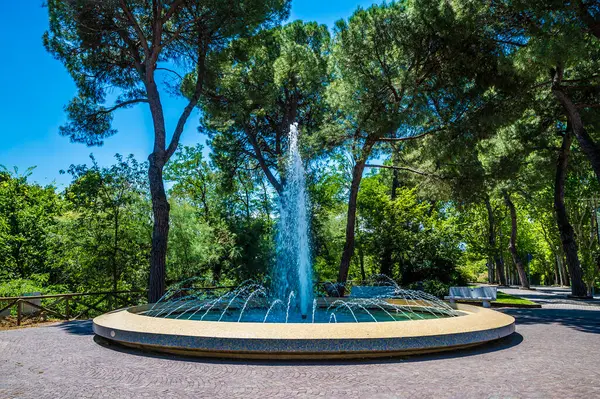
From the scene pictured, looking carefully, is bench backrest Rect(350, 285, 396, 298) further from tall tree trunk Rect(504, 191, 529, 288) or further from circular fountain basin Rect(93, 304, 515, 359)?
tall tree trunk Rect(504, 191, 529, 288)

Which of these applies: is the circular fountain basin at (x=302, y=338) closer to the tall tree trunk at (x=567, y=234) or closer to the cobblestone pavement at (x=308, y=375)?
the cobblestone pavement at (x=308, y=375)

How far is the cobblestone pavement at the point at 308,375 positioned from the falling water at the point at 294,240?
179 inches

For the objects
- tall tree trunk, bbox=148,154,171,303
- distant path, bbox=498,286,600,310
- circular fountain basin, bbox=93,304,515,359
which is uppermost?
tall tree trunk, bbox=148,154,171,303

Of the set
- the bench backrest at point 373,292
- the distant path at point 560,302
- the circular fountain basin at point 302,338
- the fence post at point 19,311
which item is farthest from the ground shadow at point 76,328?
the distant path at point 560,302

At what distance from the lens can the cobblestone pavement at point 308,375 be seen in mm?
3820

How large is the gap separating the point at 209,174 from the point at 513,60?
17328mm

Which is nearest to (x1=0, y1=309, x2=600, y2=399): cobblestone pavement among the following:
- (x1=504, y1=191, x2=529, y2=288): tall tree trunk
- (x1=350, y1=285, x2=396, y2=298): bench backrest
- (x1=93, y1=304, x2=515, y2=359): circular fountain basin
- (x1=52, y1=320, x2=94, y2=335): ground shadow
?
(x1=93, y1=304, x2=515, y2=359): circular fountain basin

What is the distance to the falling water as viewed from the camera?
10.3 m

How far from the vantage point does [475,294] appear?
12633 mm

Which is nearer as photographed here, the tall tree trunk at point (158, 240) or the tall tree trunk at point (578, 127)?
the tall tree trunk at point (158, 240)

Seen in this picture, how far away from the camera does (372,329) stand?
209 inches

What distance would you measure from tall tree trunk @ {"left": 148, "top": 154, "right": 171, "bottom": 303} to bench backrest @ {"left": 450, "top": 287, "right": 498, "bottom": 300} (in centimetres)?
893

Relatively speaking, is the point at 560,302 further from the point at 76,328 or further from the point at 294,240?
the point at 76,328

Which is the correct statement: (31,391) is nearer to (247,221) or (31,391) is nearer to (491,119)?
(491,119)
